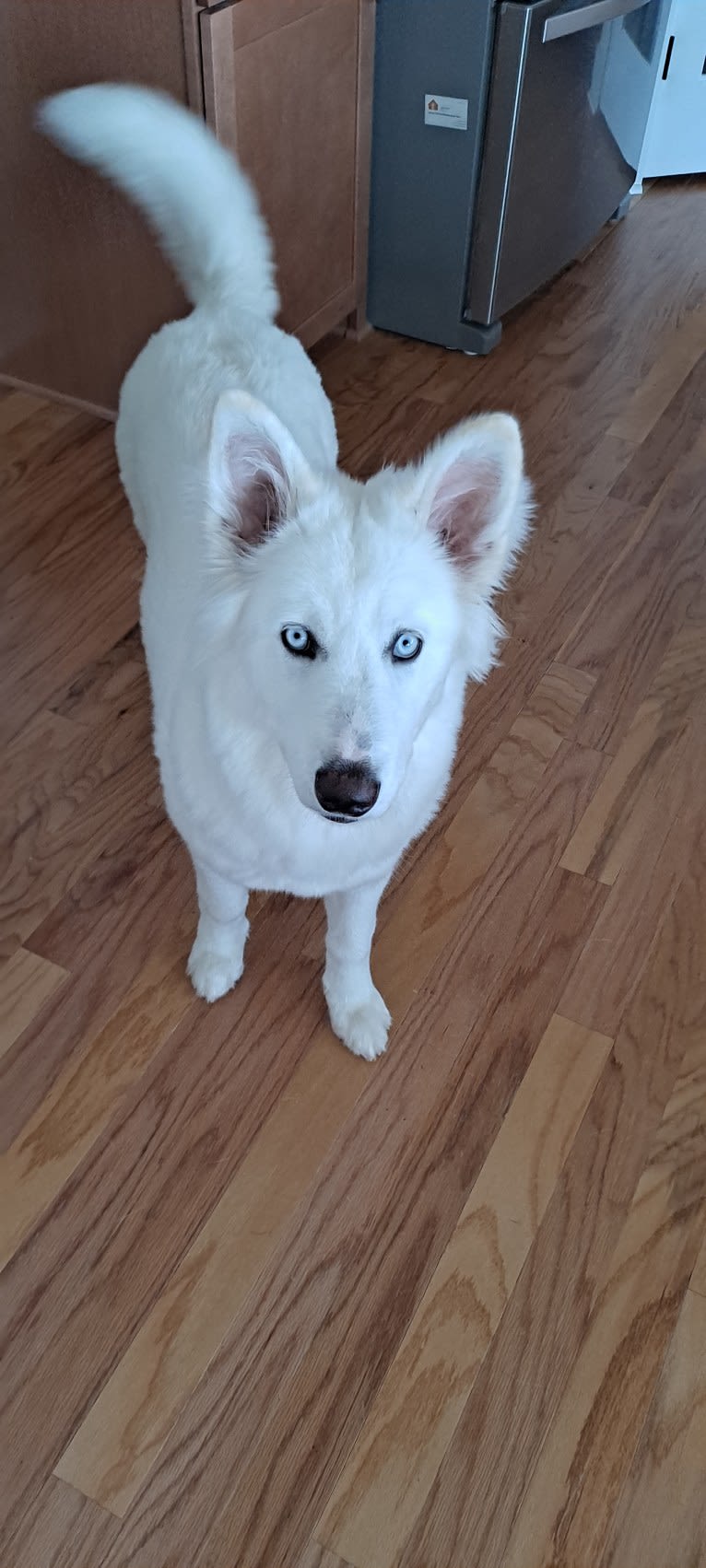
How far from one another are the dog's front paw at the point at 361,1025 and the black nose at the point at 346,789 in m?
0.55

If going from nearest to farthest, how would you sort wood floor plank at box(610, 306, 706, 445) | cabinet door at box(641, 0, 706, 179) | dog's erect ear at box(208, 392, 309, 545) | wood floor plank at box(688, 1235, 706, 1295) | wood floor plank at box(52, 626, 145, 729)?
dog's erect ear at box(208, 392, 309, 545), wood floor plank at box(688, 1235, 706, 1295), wood floor plank at box(52, 626, 145, 729), wood floor plank at box(610, 306, 706, 445), cabinet door at box(641, 0, 706, 179)

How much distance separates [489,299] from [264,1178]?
2.19m

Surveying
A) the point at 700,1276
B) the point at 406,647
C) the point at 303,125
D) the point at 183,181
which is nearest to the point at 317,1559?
the point at 700,1276

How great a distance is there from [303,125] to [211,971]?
178cm

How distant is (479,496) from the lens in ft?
3.25

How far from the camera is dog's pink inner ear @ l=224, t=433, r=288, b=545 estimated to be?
943mm

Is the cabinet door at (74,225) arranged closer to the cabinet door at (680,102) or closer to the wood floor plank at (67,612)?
the wood floor plank at (67,612)

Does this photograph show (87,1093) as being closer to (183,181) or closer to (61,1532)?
(61,1532)

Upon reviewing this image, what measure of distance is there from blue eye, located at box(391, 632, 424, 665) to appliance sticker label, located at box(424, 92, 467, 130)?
1933 mm

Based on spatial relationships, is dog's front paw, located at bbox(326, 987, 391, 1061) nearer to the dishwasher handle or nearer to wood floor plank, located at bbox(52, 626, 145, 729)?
wood floor plank, located at bbox(52, 626, 145, 729)

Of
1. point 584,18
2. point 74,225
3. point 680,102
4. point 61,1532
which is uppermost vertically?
point 584,18

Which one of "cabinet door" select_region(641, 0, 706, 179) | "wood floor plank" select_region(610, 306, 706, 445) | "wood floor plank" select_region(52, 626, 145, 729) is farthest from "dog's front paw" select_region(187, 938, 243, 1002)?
"cabinet door" select_region(641, 0, 706, 179)

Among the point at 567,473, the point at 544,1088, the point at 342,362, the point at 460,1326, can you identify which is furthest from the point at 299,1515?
the point at 342,362

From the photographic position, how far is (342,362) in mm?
2664
